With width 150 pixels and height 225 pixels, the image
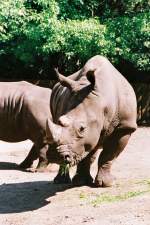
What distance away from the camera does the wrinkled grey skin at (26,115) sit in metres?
11.1

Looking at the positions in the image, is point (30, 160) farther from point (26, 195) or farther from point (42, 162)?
point (26, 195)

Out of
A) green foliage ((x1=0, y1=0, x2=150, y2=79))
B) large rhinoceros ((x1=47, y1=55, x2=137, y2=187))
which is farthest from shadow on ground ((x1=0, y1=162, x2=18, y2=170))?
green foliage ((x1=0, y1=0, x2=150, y2=79))

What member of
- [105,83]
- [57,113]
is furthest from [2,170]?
[105,83]

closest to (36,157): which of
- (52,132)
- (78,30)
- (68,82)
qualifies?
(68,82)

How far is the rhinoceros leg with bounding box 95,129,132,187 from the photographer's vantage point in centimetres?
810

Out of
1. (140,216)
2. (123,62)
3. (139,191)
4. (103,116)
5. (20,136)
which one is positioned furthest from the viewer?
(123,62)

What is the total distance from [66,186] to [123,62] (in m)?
14.9

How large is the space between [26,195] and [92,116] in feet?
6.60

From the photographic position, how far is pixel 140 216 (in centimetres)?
637

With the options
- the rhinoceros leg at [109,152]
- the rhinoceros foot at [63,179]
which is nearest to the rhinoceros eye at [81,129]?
the rhinoceros leg at [109,152]

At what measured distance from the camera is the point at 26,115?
1127 centimetres

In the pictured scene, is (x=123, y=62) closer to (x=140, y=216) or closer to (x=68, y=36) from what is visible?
(x=68, y=36)

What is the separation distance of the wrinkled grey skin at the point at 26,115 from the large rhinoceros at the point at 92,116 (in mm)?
2411

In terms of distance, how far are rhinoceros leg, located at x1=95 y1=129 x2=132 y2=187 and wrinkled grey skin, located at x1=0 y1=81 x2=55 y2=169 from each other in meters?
2.81
